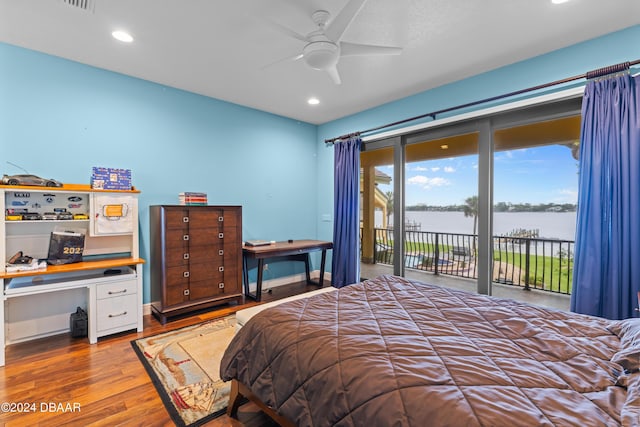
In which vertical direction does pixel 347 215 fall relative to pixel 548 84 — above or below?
below

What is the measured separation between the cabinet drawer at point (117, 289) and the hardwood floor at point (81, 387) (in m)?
0.41

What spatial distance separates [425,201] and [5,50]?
4.94 meters

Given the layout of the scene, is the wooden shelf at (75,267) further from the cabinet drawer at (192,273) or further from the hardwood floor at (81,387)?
the hardwood floor at (81,387)

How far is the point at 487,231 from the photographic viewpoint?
3.12 metres

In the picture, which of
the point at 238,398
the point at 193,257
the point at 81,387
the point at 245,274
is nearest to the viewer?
the point at 238,398

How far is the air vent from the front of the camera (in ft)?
6.59

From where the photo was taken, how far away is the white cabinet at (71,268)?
8.43 ft

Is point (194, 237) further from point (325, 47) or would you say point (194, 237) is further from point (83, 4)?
point (325, 47)

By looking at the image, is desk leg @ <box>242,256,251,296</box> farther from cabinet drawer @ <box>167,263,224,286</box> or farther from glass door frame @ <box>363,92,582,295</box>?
glass door frame @ <box>363,92,582,295</box>

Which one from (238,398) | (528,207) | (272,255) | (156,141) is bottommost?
(238,398)

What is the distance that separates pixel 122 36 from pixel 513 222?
4.61 meters

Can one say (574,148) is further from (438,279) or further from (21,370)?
(21,370)

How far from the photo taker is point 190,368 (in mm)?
2225

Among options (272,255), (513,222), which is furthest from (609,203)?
(272,255)
